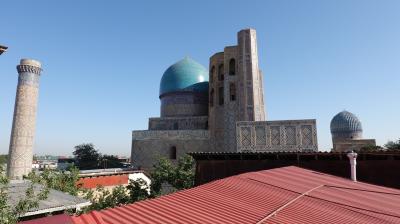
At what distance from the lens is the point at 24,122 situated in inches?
946

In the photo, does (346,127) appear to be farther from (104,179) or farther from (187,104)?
(104,179)

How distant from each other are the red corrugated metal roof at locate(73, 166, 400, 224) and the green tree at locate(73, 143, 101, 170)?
123ft

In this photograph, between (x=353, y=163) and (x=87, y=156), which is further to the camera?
(x=87, y=156)

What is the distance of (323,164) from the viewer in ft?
37.9

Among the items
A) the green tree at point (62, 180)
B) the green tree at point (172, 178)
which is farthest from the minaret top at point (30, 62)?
the green tree at point (172, 178)

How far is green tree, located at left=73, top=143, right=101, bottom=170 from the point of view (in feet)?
131

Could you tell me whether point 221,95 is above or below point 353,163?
above

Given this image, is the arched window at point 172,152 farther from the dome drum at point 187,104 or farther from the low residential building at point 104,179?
the low residential building at point 104,179

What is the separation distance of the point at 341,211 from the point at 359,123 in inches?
1798

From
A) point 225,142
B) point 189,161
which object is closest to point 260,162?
point 189,161

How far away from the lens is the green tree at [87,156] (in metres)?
39.9

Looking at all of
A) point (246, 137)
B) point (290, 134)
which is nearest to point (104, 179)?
point (246, 137)

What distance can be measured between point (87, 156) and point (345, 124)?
3838 centimetres

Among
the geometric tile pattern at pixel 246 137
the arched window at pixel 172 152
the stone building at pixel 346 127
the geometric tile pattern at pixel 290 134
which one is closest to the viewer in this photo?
the geometric tile pattern at pixel 290 134
